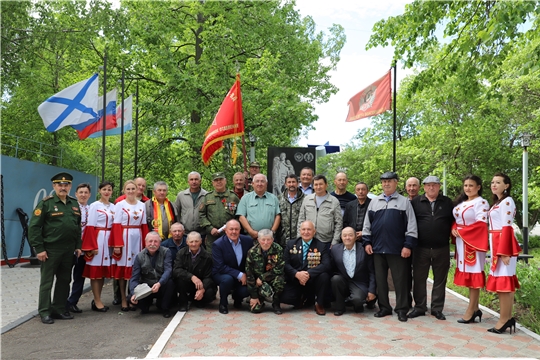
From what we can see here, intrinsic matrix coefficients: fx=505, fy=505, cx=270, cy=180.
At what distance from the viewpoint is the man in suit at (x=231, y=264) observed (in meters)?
7.35

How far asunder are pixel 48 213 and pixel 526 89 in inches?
854

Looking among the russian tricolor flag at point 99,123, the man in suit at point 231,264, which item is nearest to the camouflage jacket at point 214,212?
the man in suit at point 231,264

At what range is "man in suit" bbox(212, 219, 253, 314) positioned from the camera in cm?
735

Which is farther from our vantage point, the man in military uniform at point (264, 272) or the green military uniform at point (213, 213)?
the green military uniform at point (213, 213)

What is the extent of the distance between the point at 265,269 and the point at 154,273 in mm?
1607

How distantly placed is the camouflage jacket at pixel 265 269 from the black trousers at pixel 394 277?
1384 mm

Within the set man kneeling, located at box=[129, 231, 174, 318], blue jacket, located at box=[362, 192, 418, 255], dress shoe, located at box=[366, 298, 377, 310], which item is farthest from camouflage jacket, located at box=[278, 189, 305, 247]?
man kneeling, located at box=[129, 231, 174, 318]

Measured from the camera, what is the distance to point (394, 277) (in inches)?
284

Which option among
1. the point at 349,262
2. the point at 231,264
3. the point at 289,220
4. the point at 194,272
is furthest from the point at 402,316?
the point at 194,272

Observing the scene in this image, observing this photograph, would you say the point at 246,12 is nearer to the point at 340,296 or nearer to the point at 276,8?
the point at 276,8

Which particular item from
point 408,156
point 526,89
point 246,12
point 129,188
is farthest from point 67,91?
point 408,156

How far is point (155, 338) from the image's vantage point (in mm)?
5980

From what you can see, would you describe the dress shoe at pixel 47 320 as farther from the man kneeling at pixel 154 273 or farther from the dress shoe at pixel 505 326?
the dress shoe at pixel 505 326

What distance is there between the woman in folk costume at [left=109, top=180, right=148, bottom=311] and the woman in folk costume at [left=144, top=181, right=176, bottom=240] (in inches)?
11.9
